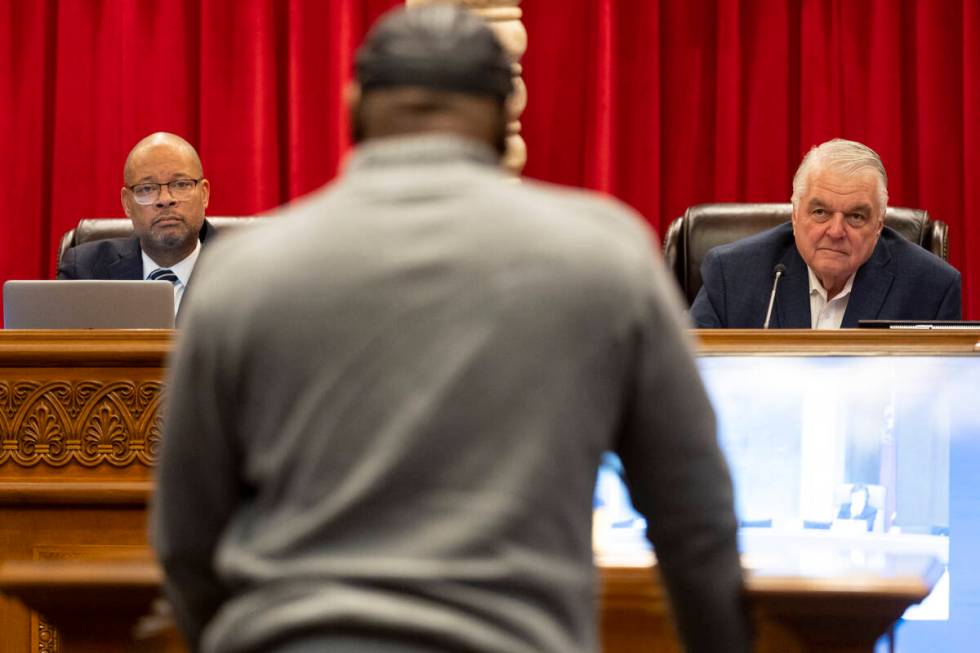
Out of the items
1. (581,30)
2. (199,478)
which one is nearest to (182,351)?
(199,478)

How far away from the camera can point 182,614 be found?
3.80 ft

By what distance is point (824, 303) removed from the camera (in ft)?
11.1

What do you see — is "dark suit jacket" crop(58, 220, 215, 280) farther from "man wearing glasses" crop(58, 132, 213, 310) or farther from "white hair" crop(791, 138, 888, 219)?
"white hair" crop(791, 138, 888, 219)

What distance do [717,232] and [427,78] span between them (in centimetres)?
265

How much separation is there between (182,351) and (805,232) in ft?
8.18

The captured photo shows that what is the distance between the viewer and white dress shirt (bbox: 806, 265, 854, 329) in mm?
3352

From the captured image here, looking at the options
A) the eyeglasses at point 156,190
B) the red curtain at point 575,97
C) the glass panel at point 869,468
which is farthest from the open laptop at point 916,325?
the red curtain at point 575,97

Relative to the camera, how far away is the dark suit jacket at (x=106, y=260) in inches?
148

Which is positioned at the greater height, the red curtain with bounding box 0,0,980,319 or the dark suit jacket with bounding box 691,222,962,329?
the red curtain with bounding box 0,0,980,319

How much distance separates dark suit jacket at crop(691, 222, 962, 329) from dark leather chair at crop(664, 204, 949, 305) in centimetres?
26

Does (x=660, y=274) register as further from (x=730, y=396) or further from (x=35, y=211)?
(x=35, y=211)

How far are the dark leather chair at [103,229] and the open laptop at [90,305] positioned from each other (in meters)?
1.06

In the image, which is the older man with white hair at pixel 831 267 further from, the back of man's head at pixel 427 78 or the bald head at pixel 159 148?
the back of man's head at pixel 427 78

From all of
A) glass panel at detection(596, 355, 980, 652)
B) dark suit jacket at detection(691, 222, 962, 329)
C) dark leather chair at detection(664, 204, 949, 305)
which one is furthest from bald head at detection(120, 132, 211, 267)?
glass panel at detection(596, 355, 980, 652)
